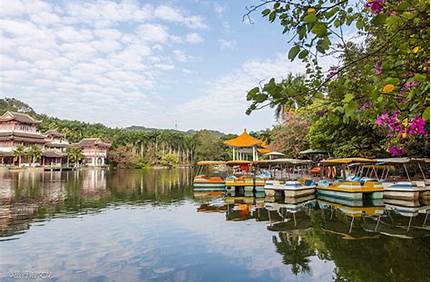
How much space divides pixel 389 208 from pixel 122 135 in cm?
6228

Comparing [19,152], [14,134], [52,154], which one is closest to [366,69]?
[19,152]

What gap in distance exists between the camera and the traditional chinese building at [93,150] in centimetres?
6450

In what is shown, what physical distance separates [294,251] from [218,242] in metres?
2.15

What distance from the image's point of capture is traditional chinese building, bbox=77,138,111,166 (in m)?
64.5

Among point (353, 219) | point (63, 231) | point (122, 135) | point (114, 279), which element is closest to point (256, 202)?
point (353, 219)

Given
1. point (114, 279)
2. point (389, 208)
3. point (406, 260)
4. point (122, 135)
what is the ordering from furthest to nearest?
point (122, 135)
point (389, 208)
point (406, 260)
point (114, 279)

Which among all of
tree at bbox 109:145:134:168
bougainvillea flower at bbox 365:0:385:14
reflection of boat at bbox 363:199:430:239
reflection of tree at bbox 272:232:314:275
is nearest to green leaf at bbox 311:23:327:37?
bougainvillea flower at bbox 365:0:385:14

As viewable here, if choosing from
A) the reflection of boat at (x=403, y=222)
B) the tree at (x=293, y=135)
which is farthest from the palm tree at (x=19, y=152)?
the reflection of boat at (x=403, y=222)

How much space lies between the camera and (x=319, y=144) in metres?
24.5

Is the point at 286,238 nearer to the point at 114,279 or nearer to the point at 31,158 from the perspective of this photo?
the point at 114,279

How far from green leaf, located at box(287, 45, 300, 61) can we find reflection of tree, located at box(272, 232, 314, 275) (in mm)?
6244

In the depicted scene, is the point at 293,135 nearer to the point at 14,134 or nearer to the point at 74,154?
the point at 74,154

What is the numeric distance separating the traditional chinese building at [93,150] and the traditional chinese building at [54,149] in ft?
11.5

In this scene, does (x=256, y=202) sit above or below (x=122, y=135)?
below
